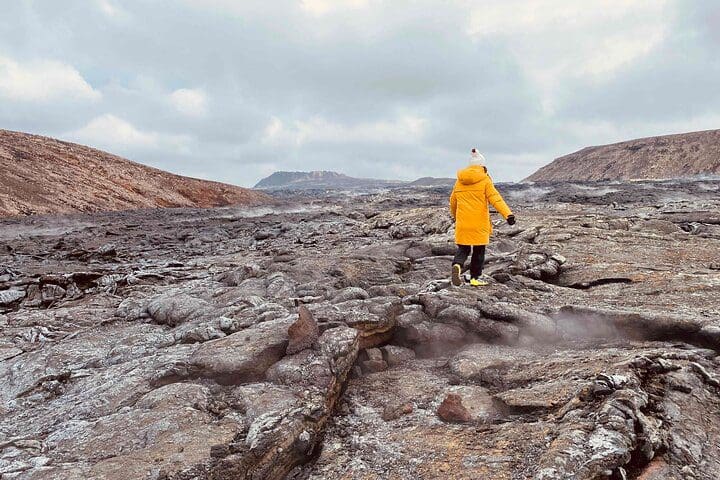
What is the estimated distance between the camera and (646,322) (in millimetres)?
5305

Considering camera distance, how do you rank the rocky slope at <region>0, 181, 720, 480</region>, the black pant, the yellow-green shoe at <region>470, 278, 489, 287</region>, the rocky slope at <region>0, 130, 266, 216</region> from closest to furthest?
the rocky slope at <region>0, 181, 720, 480</region>, the yellow-green shoe at <region>470, 278, 489, 287</region>, the black pant, the rocky slope at <region>0, 130, 266, 216</region>

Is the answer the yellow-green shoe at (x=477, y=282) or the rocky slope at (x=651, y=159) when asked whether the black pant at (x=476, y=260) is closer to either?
the yellow-green shoe at (x=477, y=282)

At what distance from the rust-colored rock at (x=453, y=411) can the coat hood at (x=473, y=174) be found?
4244mm

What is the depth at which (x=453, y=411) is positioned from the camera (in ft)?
13.8

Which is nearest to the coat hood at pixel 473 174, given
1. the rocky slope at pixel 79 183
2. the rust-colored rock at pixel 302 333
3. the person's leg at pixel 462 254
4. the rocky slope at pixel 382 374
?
the person's leg at pixel 462 254

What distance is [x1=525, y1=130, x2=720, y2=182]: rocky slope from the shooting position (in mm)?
77375

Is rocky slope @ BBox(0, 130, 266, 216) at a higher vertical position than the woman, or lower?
higher

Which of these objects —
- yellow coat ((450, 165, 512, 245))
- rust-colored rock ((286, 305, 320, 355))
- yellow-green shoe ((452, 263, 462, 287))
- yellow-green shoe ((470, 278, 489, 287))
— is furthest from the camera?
yellow coat ((450, 165, 512, 245))

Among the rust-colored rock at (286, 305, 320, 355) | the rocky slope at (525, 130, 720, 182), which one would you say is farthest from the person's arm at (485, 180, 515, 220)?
the rocky slope at (525, 130, 720, 182)

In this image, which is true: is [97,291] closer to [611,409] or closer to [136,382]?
[136,382]

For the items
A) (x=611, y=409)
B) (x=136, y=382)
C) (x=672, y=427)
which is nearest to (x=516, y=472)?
(x=611, y=409)

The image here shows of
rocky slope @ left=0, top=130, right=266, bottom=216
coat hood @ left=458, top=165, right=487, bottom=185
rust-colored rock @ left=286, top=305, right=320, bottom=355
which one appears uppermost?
rocky slope @ left=0, top=130, right=266, bottom=216

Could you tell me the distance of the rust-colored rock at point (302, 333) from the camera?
525cm

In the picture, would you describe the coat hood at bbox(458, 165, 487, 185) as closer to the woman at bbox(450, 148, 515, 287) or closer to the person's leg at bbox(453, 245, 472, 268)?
the woman at bbox(450, 148, 515, 287)
